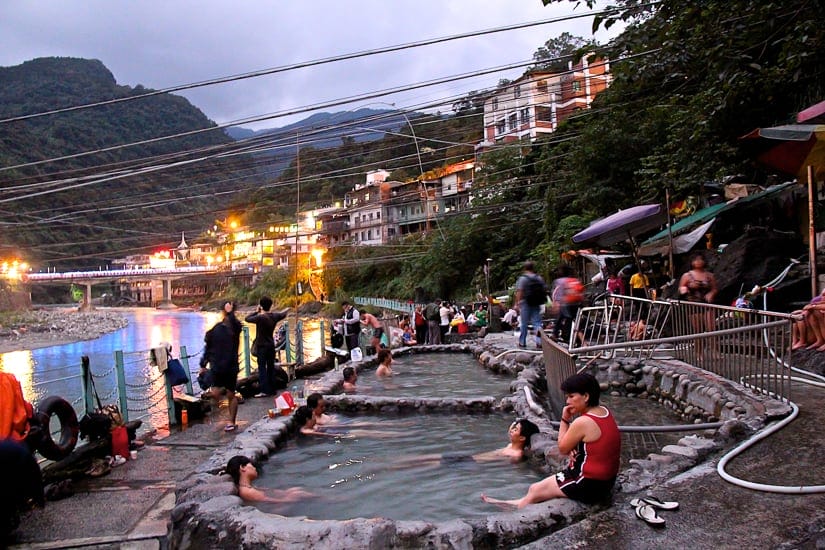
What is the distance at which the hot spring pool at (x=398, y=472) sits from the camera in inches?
196

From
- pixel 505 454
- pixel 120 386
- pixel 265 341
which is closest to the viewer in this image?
pixel 505 454

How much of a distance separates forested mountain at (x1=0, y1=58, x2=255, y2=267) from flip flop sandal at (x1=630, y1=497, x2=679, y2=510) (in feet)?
30.3

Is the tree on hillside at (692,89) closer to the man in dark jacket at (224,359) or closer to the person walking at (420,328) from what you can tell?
the man in dark jacket at (224,359)

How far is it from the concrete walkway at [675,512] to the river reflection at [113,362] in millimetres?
2241

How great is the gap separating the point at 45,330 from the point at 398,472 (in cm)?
4767

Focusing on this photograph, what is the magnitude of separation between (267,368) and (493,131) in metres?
42.5

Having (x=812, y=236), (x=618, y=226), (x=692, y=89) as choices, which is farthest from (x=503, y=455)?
(x=692, y=89)

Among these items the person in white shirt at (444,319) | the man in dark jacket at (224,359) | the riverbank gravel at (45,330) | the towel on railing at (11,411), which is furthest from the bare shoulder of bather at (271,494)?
the riverbank gravel at (45,330)

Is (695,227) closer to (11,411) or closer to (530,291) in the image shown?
(530,291)

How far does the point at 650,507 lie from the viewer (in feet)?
→ 12.0

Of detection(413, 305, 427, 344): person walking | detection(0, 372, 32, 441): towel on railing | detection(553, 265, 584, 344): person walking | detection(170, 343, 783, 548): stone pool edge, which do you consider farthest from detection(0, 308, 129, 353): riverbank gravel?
detection(170, 343, 783, 548): stone pool edge

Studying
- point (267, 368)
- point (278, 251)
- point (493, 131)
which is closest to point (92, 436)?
point (267, 368)

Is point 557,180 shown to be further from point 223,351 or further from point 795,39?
point 223,351

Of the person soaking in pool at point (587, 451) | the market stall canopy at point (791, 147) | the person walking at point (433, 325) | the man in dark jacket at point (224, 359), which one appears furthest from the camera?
the person walking at point (433, 325)
